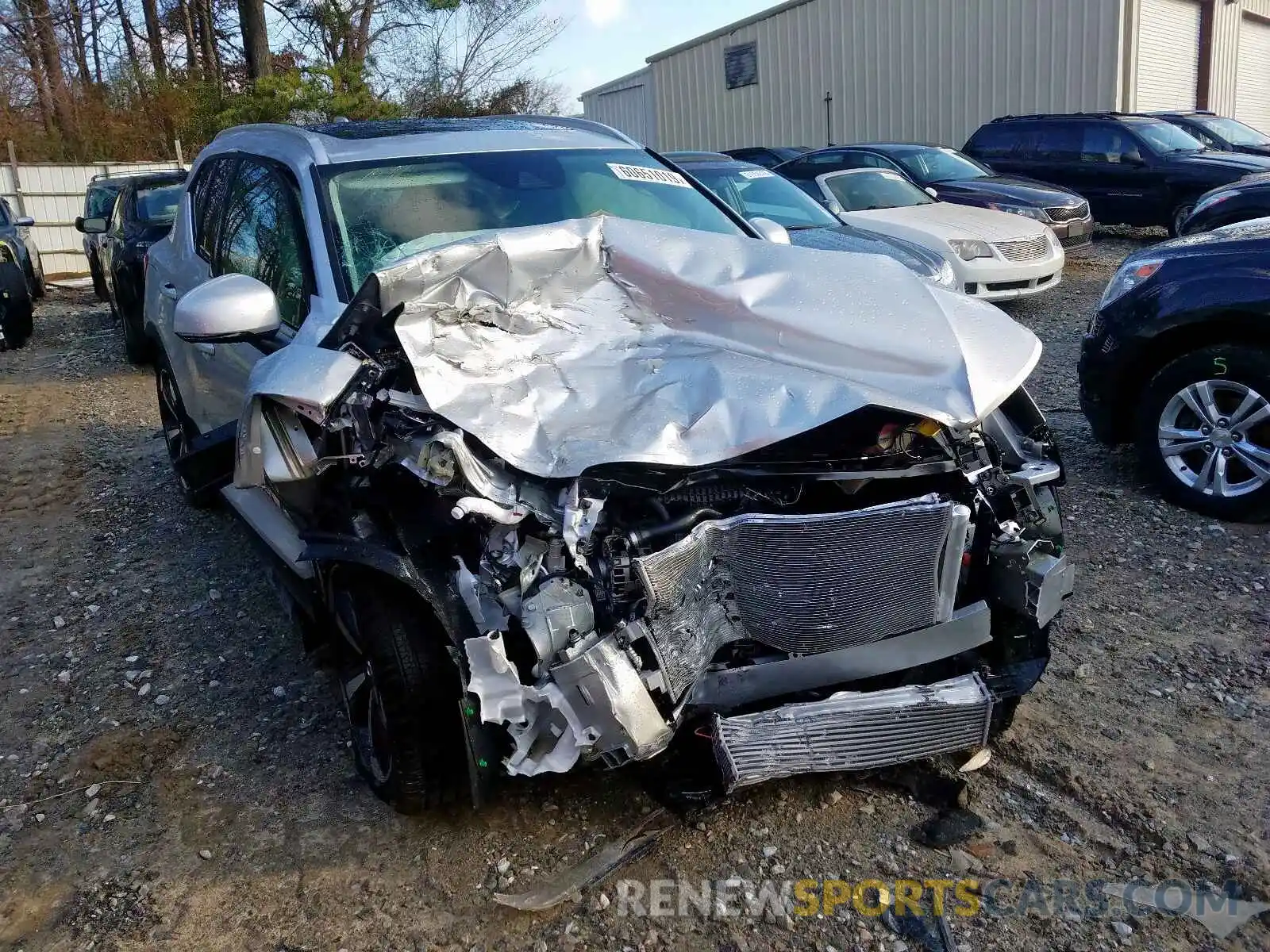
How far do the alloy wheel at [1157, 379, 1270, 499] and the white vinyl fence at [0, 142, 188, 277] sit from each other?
20.0 m

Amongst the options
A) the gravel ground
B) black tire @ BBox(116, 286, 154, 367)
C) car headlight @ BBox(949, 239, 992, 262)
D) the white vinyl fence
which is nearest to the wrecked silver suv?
the gravel ground

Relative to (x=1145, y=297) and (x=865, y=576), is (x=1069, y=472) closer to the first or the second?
(x=1145, y=297)

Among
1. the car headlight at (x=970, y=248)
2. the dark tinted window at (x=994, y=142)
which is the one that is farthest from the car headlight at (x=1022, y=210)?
the dark tinted window at (x=994, y=142)

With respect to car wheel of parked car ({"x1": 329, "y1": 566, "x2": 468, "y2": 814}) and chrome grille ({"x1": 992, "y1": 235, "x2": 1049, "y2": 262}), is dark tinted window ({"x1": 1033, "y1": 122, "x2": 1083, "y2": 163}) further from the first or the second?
car wheel of parked car ({"x1": 329, "y1": 566, "x2": 468, "y2": 814})

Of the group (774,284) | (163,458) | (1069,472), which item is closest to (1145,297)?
(1069,472)

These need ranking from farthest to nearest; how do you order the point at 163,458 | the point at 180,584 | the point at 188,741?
the point at 163,458 → the point at 180,584 → the point at 188,741

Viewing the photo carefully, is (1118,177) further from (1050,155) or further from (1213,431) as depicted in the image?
(1213,431)

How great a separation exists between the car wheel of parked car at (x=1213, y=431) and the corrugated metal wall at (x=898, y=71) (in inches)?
615

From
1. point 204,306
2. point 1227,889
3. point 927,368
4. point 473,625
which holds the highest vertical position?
point 204,306

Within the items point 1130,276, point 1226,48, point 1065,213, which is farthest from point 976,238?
point 1226,48

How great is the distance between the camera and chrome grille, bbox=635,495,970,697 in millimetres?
2574

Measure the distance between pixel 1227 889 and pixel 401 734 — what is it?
211 centimetres

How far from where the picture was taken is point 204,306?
3424 millimetres

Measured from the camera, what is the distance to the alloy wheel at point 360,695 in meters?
2.97
